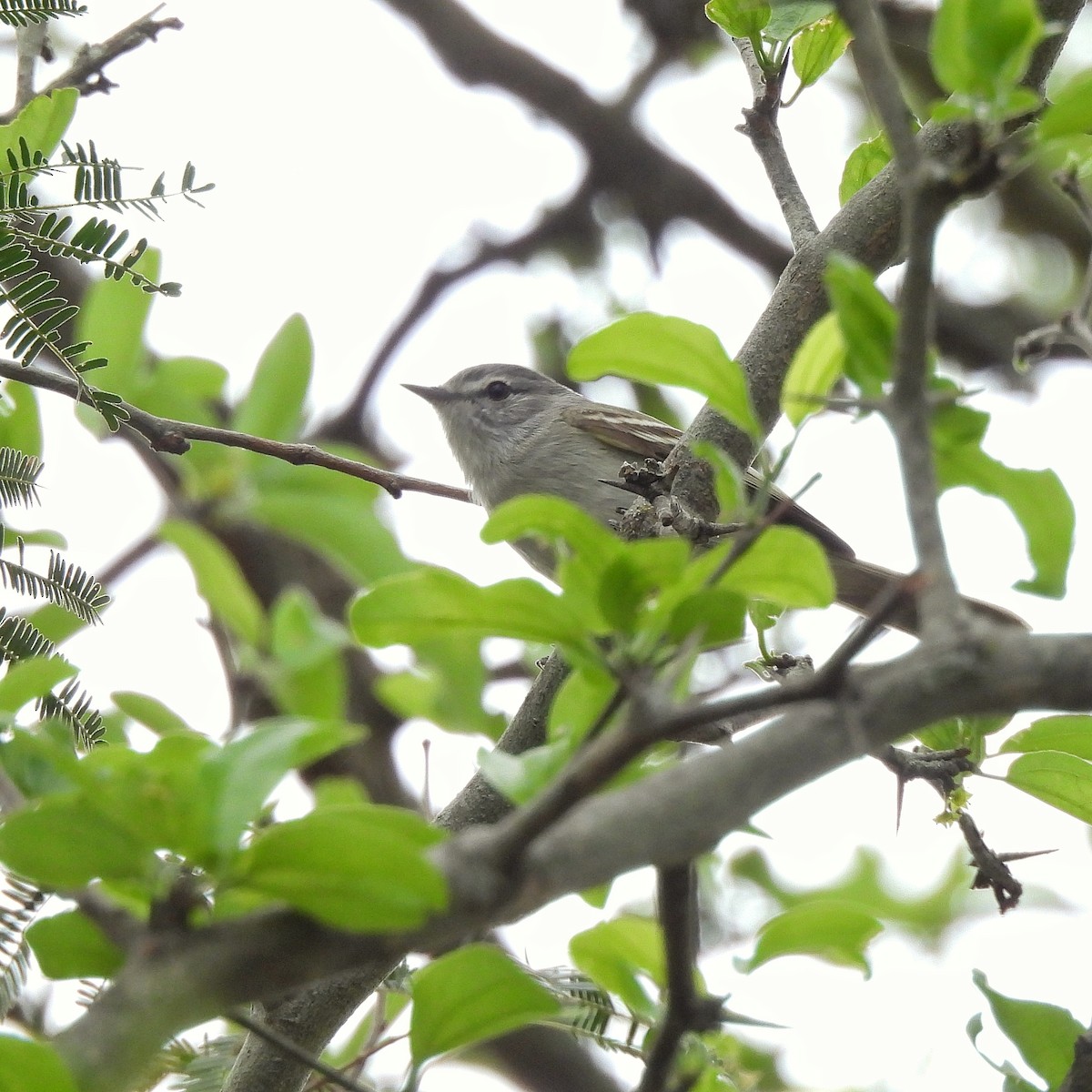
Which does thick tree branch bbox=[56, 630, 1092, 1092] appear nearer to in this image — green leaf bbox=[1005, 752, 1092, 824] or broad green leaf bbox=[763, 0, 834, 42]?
green leaf bbox=[1005, 752, 1092, 824]

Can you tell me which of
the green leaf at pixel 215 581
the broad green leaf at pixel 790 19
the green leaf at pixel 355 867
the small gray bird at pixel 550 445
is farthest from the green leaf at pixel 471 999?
the small gray bird at pixel 550 445

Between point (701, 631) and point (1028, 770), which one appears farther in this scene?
point (1028, 770)

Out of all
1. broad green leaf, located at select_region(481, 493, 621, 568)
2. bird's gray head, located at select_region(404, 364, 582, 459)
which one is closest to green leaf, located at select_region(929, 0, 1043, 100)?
broad green leaf, located at select_region(481, 493, 621, 568)

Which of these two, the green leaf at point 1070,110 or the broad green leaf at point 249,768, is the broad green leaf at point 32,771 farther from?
the green leaf at point 1070,110

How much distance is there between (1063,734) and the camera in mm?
2332

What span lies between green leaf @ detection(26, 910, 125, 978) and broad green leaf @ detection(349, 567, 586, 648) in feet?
1.50

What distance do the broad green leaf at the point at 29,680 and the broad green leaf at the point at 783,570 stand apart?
902 millimetres

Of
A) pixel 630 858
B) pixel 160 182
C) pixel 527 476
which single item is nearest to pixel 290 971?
pixel 630 858

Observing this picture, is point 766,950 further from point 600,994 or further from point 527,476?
point 527,476

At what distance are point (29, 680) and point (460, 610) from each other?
0.63 meters

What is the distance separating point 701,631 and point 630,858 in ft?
1.08

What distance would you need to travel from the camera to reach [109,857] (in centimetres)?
132

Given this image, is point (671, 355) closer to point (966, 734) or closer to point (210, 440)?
point (210, 440)

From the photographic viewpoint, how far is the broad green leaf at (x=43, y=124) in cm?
246
